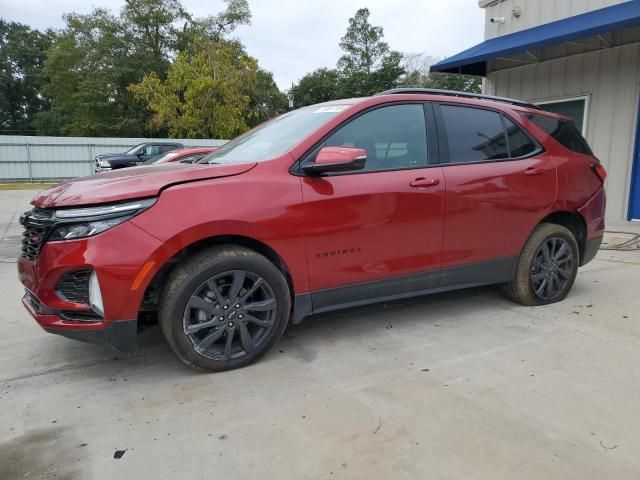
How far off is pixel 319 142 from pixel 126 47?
4095 centimetres

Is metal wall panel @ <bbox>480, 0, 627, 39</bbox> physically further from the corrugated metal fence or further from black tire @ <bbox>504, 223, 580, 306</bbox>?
the corrugated metal fence

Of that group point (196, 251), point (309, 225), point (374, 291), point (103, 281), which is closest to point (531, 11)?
point (374, 291)

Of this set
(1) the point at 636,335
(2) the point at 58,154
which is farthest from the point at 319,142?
(2) the point at 58,154

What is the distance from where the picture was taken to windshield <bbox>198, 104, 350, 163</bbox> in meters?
3.36

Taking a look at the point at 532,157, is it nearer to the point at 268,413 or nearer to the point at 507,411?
the point at 507,411

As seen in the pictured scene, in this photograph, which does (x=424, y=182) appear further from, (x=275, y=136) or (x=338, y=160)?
(x=275, y=136)

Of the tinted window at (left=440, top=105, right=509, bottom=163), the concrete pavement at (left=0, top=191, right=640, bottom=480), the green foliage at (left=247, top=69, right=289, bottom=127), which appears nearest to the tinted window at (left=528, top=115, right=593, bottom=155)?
the tinted window at (left=440, top=105, right=509, bottom=163)

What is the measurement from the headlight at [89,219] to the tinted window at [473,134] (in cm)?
238

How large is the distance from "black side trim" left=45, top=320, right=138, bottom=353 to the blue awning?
7.49 metres

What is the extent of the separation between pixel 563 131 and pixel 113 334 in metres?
4.10

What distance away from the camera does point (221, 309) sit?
2986 millimetres

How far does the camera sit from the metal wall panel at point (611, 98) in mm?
8172

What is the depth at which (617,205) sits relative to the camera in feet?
28.2

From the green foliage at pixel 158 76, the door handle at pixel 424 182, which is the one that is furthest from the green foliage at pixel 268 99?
the door handle at pixel 424 182
